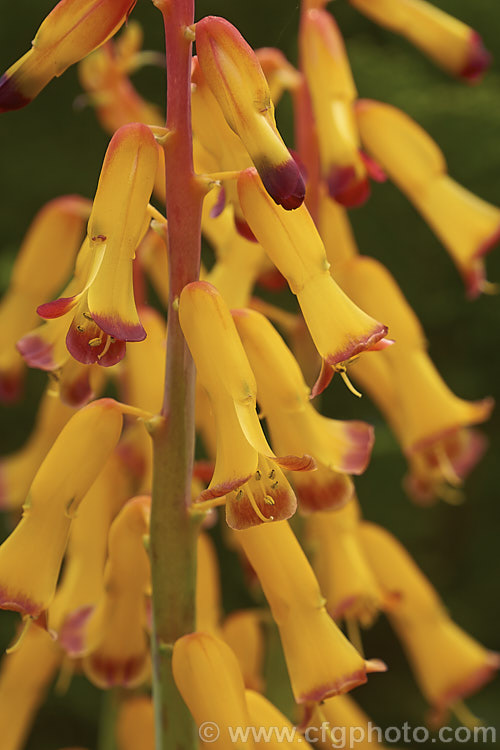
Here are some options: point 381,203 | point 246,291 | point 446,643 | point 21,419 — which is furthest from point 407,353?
point 21,419

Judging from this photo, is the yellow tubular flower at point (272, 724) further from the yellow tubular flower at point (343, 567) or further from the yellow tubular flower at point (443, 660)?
the yellow tubular flower at point (443, 660)

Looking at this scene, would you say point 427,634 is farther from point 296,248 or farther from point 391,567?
point 296,248

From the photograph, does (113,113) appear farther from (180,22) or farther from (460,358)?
(460,358)

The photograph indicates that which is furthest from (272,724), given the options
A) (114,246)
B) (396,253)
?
(396,253)

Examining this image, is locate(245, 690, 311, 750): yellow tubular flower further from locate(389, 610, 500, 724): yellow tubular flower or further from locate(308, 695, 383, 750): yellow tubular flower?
locate(389, 610, 500, 724): yellow tubular flower

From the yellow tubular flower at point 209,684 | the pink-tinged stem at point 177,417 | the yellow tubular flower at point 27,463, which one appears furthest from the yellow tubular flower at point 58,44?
the yellow tubular flower at point 27,463

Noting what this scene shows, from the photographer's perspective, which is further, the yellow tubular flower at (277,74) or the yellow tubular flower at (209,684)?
→ the yellow tubular flower at (277,74)
